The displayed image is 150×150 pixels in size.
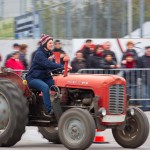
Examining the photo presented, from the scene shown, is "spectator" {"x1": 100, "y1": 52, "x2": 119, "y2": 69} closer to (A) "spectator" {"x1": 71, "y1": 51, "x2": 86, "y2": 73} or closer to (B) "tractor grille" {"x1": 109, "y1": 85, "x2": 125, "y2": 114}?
(A) "spectator" {"x1": 71, "y1": 51, "x2": 86, "y2": 73}

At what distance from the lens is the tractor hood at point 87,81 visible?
11.8m

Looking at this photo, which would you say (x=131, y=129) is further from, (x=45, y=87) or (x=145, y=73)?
(x=145, y=73)

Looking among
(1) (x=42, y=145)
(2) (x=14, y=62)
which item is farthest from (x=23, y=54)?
(1) (x=42, y=145)

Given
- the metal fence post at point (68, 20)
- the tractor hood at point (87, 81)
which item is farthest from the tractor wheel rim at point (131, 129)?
the metal fence post at point (68, 20)

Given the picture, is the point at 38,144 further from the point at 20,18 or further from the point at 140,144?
the point at 20,18

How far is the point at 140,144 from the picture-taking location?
12.2m

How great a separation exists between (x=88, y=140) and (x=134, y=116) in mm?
1308

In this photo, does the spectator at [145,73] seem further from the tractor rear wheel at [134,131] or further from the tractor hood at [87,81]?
the tractor hood at [87,81]

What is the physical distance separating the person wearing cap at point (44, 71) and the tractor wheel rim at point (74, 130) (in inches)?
26.0

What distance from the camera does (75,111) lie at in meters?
11.5

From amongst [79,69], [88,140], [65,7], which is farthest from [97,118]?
[65,7]

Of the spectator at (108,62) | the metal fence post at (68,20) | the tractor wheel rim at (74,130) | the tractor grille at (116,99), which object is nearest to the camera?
the tractor wheel rim at (74,130)

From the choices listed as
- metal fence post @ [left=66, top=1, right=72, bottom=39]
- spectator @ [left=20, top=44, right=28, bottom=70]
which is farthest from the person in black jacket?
metal fence post @ [left=66, top=1, right=72, bottom=39]

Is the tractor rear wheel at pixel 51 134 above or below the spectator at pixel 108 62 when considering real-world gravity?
below
